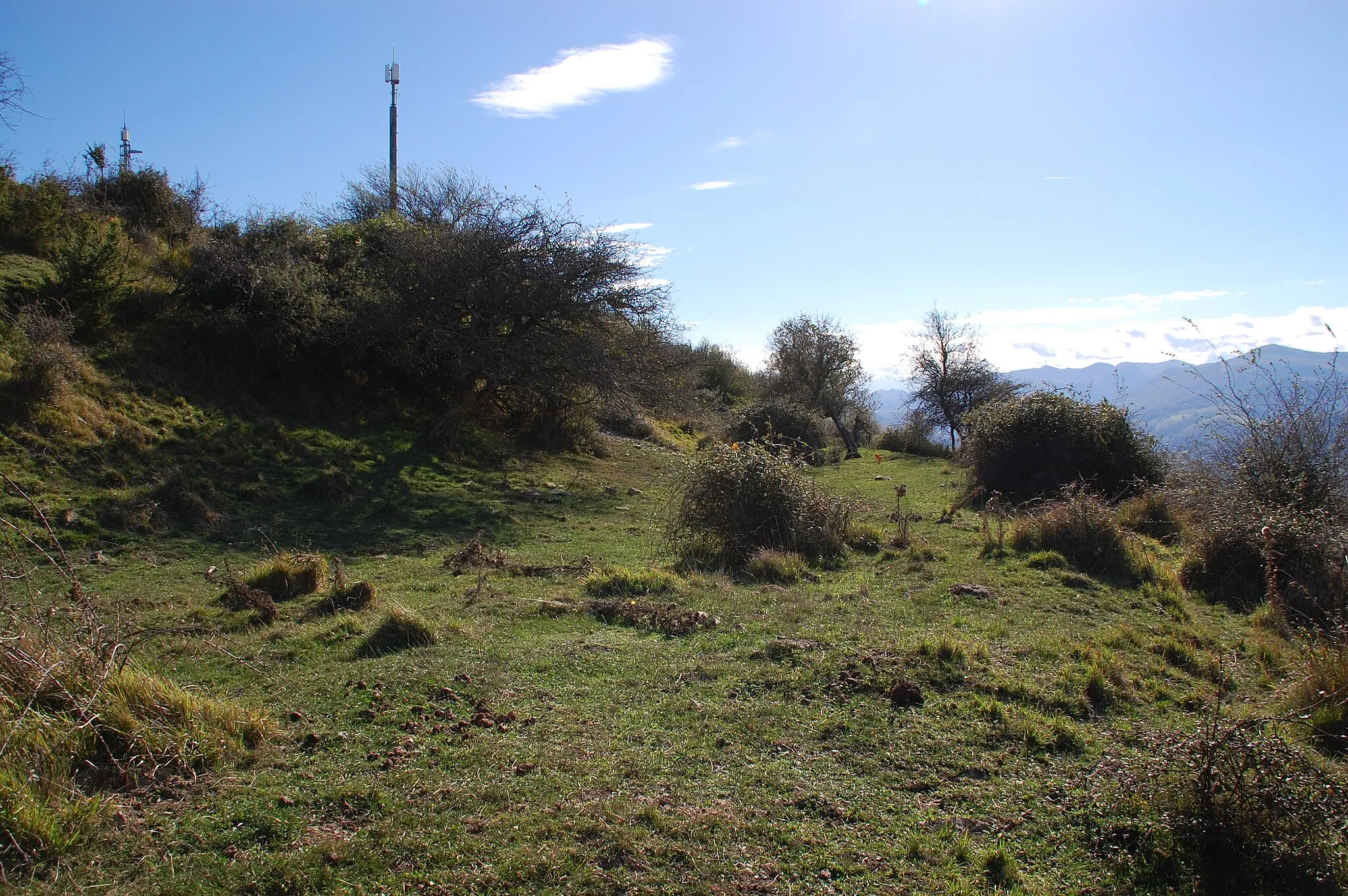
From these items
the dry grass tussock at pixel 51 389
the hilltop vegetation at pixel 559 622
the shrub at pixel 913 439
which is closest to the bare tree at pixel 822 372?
the shrub at pixel 913 439

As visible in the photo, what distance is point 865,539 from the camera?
11453mm

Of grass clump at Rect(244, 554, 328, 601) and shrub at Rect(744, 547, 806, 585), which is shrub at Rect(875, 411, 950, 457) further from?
grass clump at Rect(244, 554, 328, 601)

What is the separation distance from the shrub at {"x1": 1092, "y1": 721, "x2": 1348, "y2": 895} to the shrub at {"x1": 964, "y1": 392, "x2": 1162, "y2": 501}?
14.2 meters

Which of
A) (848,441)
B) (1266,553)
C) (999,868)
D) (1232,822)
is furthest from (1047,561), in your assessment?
(848,441)

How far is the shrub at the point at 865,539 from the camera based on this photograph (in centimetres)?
1124

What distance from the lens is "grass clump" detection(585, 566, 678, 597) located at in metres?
8.49

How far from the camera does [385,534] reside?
1229cm

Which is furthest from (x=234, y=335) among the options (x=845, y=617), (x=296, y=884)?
(x=296, y=884)

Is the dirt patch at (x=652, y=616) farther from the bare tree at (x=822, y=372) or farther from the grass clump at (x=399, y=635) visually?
the bare tree at (x=822, y=372)

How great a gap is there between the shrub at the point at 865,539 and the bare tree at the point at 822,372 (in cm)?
2851

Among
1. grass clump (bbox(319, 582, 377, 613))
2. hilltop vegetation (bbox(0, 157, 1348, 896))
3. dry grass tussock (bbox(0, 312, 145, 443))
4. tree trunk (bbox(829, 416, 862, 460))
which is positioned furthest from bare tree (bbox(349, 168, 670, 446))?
tree trunk (bbox(829, 416, 862, 460))

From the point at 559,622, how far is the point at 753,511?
13.7 ft

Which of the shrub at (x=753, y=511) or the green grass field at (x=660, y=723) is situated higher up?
the shrub at (x=753, y=511)

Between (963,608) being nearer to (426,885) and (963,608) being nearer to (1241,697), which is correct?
(1241,697)
